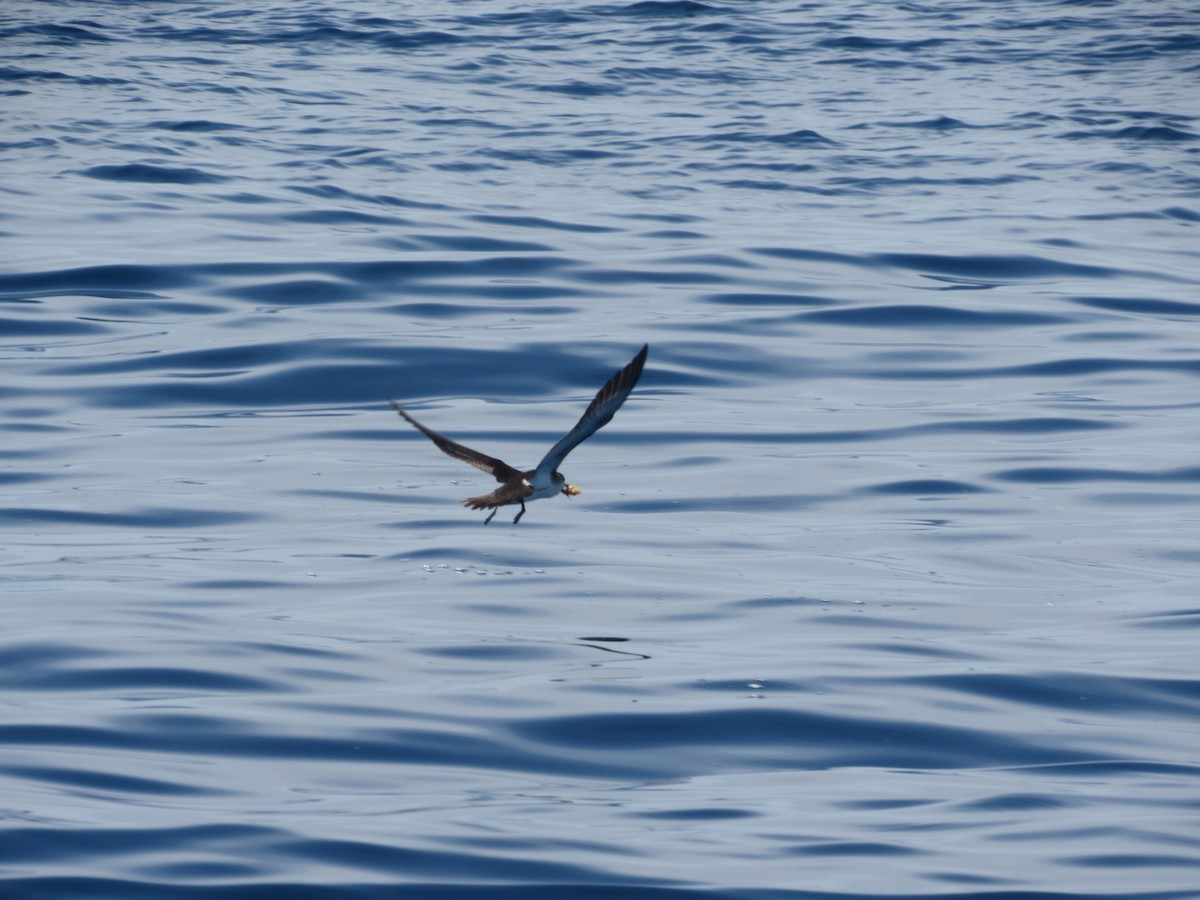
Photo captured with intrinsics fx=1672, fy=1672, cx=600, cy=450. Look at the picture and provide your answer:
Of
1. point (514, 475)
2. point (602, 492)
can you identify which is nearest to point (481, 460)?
point (514, 475)

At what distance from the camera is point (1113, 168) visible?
79.2 feet

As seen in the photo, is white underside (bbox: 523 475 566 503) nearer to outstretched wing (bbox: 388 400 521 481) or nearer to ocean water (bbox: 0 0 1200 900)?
outstretched wing (bbox: 388 400 521 481)

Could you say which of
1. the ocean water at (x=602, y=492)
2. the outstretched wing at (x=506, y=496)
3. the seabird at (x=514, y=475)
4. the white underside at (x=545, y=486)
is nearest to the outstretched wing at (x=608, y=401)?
the seabird at (x=514, y=475)

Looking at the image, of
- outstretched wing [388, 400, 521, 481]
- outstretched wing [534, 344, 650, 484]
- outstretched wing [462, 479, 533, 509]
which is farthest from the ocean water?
outstretched wing [534, 344, 650, 484]

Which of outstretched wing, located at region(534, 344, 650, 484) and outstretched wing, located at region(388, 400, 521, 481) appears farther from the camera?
outstretched wing, located at region(388, 400, 521, 481)

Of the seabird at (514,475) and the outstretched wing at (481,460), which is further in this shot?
the outstretched wing at (481,460)

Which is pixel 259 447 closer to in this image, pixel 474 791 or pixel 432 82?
pixel 474 791

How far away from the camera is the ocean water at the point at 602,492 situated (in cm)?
635

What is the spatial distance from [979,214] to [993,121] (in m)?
5.77

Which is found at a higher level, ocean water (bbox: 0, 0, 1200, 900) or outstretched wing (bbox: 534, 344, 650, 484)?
outstretched wing (bbox: 534, 344, 650, 484)

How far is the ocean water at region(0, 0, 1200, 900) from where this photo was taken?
250 inches

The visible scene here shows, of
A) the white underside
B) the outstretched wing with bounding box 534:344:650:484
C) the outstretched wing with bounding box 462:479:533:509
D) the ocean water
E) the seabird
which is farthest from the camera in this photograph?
the outstretched wing with bounding box 462:479:533:509

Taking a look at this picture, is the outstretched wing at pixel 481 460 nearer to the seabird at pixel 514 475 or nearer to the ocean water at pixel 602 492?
the seabird at pixel 514 475

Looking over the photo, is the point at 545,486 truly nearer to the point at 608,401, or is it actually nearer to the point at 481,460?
the point at 481,460
